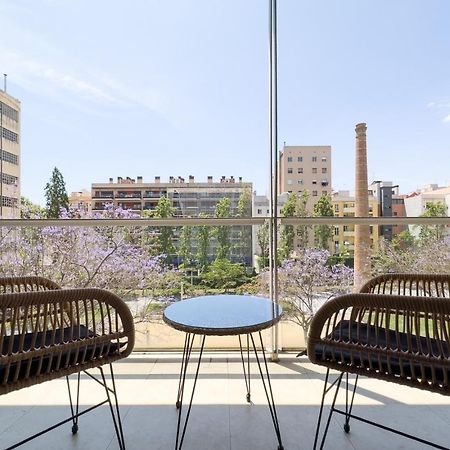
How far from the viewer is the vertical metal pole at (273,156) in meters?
2.54

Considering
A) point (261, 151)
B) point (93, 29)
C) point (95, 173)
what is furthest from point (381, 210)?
point (93, 29)

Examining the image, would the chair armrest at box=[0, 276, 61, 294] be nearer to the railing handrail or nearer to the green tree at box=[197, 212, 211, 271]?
the railing handrail

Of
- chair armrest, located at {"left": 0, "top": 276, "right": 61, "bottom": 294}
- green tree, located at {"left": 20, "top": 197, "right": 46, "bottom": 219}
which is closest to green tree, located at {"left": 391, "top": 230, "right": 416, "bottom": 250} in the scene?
chair armrest, located at {"left": 0, "top": 276, "right": 61, "bottom": 294}

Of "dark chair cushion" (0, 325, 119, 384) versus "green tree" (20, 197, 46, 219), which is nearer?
"dark chair cushion" (0, 325, 119, 384)

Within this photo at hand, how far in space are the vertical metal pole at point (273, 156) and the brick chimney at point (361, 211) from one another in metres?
0.67

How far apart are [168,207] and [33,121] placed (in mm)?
1832

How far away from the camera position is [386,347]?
1210 mm

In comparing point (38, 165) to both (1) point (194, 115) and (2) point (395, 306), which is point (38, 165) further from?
(2) point (395, 306)

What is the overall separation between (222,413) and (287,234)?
1396 mm

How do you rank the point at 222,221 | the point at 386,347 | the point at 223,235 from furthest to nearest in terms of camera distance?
1. the point at 223,235
2. the point at 222,221
3. the point at 386,347

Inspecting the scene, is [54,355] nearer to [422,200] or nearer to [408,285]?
[408,285]

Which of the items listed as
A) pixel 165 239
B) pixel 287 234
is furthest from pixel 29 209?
pixel 287 234

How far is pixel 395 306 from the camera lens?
1.17 m

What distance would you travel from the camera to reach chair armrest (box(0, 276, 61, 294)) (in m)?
1.67
